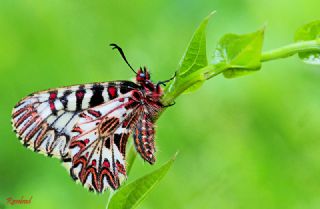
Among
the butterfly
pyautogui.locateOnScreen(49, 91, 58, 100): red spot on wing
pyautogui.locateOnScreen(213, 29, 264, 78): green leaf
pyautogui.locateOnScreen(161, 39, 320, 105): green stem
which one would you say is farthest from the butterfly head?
pyautogui.locateOnScreen(213, 29, 264, 78): green leaf

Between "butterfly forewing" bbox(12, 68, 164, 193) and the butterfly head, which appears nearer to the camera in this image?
"butterfly forewing" bbox(12, 68, 164, 193)

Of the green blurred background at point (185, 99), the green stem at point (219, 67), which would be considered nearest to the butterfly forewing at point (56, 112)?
the green stem at point (219, 67)

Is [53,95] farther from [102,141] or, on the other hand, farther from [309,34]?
[309,34]

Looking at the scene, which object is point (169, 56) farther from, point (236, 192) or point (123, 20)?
point (236, 192)

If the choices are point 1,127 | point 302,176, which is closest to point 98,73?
point 1,127

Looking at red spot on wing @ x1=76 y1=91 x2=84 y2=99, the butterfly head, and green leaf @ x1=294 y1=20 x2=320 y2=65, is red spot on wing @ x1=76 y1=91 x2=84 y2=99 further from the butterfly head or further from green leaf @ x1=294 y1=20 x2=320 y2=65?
green leaf @ x1=294 y1=20 x2=320 y2=65

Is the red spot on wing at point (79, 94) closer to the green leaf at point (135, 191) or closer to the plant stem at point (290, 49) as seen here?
the green leaf at point (135, 191)

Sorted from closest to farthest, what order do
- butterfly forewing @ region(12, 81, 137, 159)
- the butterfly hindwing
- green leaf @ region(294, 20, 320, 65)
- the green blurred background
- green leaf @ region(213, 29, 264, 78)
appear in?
1. green leaf @ region(213, 29, 264, 78)
2. green leaf @ region(294, 20, 320, 65)
3. the butterfly hindwing
4. butterfly forewing @ region(12, 81, 137, 159)
5. the green blurred background
